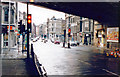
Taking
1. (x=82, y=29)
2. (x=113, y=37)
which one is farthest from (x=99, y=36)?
(x=82, y=29)

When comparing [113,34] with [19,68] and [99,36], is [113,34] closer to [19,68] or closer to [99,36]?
[99,36]

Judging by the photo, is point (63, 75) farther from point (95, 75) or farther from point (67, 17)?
point (67, 17)

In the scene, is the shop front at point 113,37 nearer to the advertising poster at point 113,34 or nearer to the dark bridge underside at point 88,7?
the advertising poster at point 113,34

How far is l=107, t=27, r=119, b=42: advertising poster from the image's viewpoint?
46094 mm

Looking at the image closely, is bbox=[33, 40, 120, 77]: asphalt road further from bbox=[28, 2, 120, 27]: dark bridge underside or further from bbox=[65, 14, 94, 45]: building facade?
bbox=[65, 14, 94, 45]: building facade

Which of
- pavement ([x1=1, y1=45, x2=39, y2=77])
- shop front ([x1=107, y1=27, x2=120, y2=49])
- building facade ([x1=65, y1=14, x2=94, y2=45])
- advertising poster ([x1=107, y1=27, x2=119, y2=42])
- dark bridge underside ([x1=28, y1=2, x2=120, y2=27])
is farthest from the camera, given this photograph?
building facade ([x1=65, y1=14, x2=94, y2=45])

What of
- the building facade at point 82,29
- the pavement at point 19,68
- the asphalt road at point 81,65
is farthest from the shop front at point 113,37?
the pavement at point 19,68

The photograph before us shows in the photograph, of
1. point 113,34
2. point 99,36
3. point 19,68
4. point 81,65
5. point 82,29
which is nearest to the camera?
point 19,68

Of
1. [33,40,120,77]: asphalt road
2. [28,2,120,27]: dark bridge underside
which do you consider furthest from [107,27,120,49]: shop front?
[33,40,120,77]: asphalt road

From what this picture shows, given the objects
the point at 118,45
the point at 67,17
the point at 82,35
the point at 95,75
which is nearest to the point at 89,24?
the point at 82,35

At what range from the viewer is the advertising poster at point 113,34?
151ft

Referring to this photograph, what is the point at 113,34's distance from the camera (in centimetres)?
4784

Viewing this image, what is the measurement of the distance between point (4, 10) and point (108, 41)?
22905mm

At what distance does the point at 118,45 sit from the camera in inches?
1783
